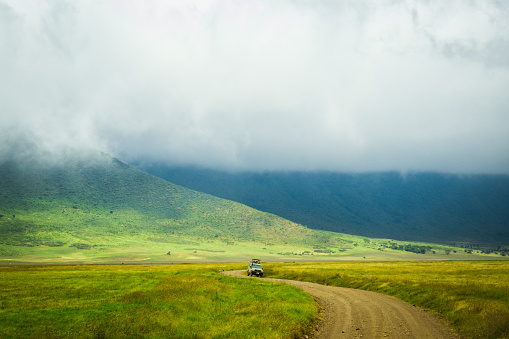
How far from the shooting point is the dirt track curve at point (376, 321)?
19.9 metres

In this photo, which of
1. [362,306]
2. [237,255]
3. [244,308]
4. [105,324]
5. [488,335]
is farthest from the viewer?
[237,255]

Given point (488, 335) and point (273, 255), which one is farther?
point (273, 255)

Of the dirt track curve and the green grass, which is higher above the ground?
the dirt track curve

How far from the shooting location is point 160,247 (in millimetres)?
199750

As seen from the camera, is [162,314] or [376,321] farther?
[162,314]

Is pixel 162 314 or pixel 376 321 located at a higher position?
pixel 376 321

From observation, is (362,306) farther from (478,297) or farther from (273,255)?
(273,255)

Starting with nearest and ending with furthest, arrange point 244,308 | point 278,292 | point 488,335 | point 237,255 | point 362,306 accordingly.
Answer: point 488,335 < point 244,308 < point 362,306 < point 278,292 < point 237,255

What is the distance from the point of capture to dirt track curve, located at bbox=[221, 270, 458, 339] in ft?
65.2

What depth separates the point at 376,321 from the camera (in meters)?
22.6

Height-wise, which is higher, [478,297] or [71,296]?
[478,297]

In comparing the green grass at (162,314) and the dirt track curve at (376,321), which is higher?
the dirt track curve at (376,321)

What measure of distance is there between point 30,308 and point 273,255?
583ft

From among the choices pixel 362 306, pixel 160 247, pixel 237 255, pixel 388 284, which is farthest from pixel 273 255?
pixel 362 306
